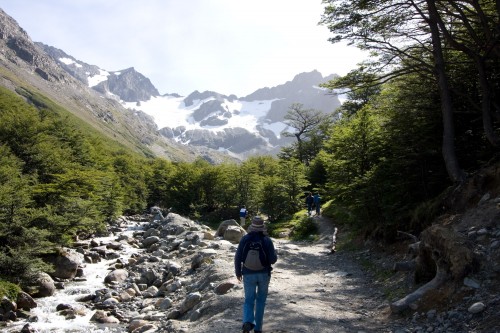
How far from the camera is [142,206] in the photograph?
51562mm

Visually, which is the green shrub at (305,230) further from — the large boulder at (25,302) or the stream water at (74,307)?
the large boulder at (25,302)

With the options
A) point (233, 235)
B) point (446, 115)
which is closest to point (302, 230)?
point (233, 235)

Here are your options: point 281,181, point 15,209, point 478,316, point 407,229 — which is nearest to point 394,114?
point 407,229

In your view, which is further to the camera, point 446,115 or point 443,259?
point 446,115

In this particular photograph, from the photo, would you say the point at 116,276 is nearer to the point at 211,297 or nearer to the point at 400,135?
the point at 211,297

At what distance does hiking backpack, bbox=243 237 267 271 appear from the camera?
22.7 feet

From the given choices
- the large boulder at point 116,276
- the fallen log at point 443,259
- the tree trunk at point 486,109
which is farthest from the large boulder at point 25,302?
the tree trunk at point 486,109

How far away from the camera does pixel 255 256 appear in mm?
6918

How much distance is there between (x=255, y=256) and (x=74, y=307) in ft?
39.8

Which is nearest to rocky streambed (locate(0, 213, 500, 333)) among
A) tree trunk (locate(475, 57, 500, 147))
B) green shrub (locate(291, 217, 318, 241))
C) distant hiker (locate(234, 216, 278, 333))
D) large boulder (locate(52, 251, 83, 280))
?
large boulder (locate(52, 251, 83, 280))

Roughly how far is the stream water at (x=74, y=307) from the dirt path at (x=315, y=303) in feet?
19.8

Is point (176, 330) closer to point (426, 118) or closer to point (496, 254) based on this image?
point (496, 254)

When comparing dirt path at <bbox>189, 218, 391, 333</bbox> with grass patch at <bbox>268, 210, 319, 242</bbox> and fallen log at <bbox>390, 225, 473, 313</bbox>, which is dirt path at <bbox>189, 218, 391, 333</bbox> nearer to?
fallen log at <bbox>390, 225, 473, 313</bbox>

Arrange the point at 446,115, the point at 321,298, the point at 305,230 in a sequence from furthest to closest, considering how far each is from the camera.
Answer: the point at 305,230 → the point at 446,115 → the point at 321,298
